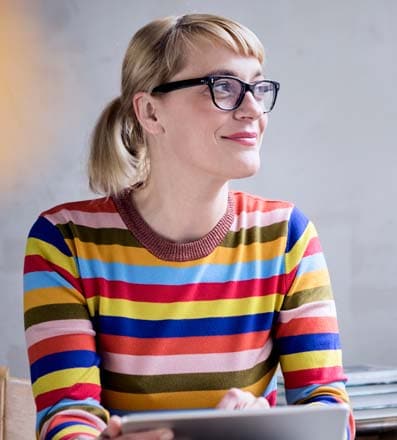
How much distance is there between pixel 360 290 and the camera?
2.43 m

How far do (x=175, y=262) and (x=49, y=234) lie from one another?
215mm

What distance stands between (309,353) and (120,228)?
0.38 metres

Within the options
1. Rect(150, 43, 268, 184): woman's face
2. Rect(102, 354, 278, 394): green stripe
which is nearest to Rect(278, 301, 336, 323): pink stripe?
Rect(102, 354, 278, 394): green stripe

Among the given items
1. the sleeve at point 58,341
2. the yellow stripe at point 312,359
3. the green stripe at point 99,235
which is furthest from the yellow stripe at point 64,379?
the yellow stripe at point 312,359

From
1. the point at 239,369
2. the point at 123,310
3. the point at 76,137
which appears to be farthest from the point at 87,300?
the point at 76,137

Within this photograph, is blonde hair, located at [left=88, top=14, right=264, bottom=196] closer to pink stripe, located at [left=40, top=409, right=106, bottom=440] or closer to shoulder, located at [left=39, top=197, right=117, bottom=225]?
shoulder, located at [left=39, top=197, right=117, bottom=225]

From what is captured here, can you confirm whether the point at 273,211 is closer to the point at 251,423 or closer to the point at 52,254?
the point at 52,254

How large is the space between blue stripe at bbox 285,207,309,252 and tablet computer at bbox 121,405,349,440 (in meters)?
0.49

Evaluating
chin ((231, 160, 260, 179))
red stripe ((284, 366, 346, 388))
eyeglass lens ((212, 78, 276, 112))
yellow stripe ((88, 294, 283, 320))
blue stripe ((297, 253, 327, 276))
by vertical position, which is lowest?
red stripe ((284, 366, 346, 388))

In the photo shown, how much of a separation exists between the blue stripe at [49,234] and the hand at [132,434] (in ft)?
1.33

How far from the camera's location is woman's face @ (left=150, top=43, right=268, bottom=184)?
1523 millimetres

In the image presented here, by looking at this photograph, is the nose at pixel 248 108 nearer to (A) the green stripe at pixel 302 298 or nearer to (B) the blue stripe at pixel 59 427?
(A) the green stripe at pixel 302 298

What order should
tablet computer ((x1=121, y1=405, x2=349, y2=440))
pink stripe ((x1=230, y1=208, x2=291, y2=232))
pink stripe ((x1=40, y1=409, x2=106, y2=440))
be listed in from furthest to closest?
1. pink stripe ((x1=230, y1=208, x2=291, y2=232))
2. pink stripe ((x1=40, y1=409, x2=106, y2=440))
3. tablet computer ((x1=121, y1=405, x2=349, y2=440))

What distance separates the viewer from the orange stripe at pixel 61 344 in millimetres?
1496
